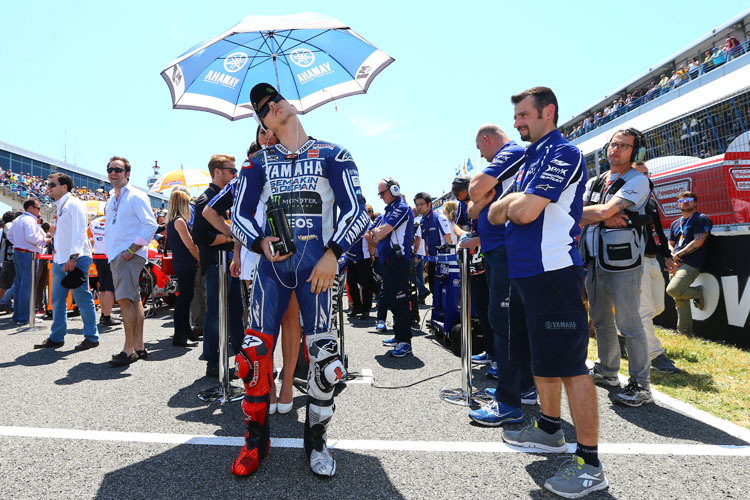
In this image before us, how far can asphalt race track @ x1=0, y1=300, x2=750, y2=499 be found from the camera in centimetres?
221

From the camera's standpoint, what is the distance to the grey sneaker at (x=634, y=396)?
3402 millimetres

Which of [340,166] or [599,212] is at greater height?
[340,166]

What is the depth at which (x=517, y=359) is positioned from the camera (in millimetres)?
3084

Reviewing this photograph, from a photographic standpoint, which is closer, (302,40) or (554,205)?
(554,205)

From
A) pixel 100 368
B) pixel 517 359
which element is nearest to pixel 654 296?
pixel 517 359

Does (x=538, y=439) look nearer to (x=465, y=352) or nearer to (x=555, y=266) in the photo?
(x=465, y=352)

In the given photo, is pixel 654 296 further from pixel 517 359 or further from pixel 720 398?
pixel 517 359

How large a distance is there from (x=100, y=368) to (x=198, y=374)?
3.62ft

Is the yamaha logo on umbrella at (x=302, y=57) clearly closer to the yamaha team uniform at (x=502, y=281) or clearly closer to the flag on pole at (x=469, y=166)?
the yamaha team uniform at (x=502, y=281)

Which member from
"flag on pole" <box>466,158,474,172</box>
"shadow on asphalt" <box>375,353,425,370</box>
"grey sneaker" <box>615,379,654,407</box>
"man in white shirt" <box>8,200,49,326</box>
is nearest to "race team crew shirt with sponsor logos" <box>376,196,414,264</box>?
"shadow on asphalt" <box>375,353,425,370</box>

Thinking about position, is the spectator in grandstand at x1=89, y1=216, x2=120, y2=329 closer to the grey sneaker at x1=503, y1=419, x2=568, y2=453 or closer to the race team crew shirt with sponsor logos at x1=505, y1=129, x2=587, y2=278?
the grey sneaker at x1=503, y1=419, x2=568, y2=453

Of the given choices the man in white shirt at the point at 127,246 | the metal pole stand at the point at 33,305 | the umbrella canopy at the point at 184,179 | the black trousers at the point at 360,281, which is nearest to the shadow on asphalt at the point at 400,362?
the man in white shirt at the point at 127,246

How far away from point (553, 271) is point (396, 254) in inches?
128

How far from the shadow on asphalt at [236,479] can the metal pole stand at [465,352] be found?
1.20 meters
